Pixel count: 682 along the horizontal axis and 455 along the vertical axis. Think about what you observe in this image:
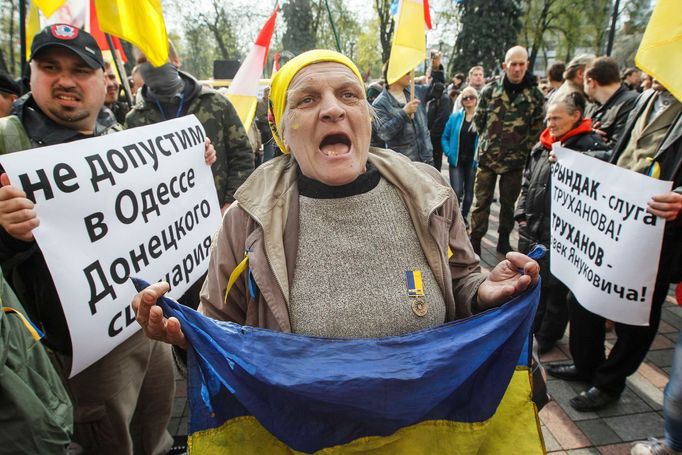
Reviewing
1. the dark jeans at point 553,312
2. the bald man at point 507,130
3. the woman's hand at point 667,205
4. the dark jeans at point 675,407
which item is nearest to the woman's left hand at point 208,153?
the woman's hand at point 667,205

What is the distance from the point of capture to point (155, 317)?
4.09ft

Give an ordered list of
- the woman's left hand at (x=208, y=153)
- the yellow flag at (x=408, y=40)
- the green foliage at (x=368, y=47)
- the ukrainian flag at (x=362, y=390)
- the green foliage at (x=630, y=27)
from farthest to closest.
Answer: the green foliage at (x=368, y=47), the green foliage at (x=630, y=27), the yellow flag at (x=408, y=40), the woman's left hand at (x=208, y=153), the ukrainian flag at (x=362, y=390)

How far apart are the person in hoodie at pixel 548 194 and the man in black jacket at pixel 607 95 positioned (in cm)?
106

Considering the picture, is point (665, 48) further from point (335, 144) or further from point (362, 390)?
Result: point (362, 390)

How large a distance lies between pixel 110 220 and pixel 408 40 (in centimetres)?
311

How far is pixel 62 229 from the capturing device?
1767 millimetres

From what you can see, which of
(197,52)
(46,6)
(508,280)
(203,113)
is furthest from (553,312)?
(197,52)

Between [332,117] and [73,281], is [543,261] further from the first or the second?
[73,281]

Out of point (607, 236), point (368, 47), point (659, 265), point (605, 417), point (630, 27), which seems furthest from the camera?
point (368, 47)

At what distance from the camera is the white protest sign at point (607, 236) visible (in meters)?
2.33

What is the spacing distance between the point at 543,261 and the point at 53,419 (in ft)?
10.5

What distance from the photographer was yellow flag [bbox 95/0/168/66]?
260 centimetres

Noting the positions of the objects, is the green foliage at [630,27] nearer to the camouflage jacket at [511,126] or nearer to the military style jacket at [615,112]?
the camouflage jacket at [511,126]

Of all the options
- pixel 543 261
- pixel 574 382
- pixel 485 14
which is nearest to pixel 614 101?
pixel 543 261
